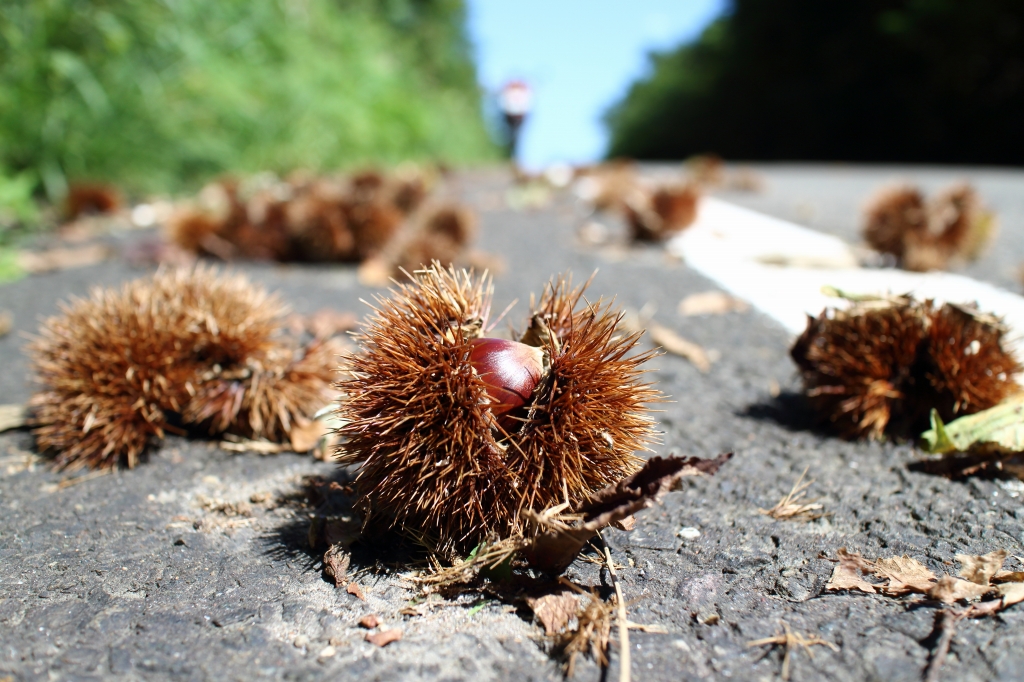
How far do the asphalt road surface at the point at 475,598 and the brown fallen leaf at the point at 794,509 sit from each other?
24 millimetres

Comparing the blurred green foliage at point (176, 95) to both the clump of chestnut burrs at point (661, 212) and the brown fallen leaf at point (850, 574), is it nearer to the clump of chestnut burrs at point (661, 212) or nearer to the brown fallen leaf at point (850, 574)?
the clump of chestnut burrs at point (661, 212)

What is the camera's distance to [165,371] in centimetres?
207

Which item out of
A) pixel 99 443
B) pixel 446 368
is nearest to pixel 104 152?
pixel 99 443

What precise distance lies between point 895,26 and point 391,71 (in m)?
12.6

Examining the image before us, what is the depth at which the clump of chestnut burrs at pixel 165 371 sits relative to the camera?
202 centimetres

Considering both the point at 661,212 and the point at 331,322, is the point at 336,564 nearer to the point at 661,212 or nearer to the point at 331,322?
the point at 331,322

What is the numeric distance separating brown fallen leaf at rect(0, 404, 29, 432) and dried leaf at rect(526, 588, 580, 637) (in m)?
1.72

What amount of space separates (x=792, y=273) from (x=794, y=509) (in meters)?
2.42

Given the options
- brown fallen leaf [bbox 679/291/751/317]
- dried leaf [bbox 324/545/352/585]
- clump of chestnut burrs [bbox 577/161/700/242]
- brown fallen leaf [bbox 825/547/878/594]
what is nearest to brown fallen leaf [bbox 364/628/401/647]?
dried leaf [bbox 324/545/352/585]

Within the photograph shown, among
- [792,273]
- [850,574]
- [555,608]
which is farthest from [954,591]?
[792,273]

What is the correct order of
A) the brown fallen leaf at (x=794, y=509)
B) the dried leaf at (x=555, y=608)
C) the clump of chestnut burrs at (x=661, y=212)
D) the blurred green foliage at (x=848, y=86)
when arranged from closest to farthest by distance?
the dried leaf at (x=555, y=608), the brown fallen leaf at (x=794, y=509), the clump of chestnut burrs at (x=661, y=212), the blurred green foliage at (x=848, y=86)

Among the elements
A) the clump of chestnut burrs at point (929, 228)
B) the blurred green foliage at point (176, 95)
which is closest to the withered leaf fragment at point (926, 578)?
the clump of chestnut burrs at point (929, 228)

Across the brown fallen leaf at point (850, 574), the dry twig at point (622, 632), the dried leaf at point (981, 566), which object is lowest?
the dry twig at point (622, 632)

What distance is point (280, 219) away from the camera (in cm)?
445
